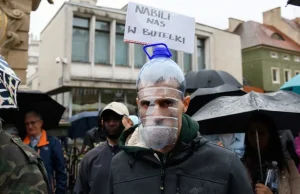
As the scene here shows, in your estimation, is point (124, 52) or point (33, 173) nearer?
point (33, 173)

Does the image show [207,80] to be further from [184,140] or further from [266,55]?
[266,55]

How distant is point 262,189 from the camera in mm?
2658

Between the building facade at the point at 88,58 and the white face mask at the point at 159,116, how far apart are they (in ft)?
54.4

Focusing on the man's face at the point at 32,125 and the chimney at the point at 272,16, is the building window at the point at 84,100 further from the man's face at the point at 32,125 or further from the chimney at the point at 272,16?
the chimney at the point at 272,16

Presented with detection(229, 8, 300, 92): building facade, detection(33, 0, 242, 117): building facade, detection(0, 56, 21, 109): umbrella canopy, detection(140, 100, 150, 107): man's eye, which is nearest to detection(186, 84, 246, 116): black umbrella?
detection(140, 100, 150, 107): man's eye

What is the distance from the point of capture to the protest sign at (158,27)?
3277 mm

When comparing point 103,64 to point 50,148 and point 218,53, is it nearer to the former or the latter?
point 218,53

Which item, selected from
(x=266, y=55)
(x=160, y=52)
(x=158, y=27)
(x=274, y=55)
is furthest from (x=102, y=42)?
(x=160, y=52)

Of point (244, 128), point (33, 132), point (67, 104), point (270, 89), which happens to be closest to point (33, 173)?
point (244, 128)

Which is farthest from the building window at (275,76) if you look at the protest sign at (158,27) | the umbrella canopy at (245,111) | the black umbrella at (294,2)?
the protest sign at (158,27)

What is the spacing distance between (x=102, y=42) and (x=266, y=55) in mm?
16029

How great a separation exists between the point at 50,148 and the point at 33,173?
3.08 metres

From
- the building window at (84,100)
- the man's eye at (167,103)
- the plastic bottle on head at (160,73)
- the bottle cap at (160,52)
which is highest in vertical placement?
the building window at (84,100)

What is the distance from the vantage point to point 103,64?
63.5ft
